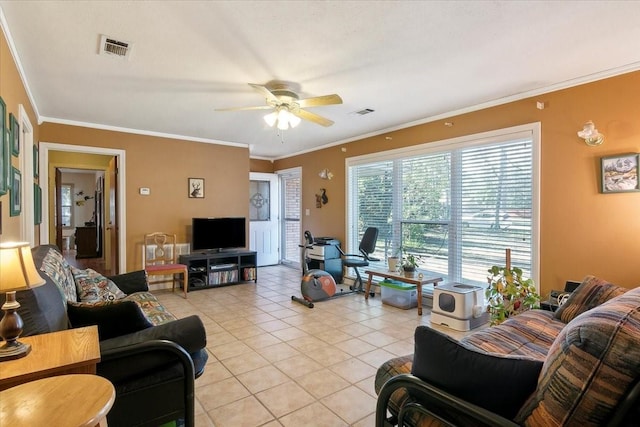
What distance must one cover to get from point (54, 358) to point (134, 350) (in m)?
0.32

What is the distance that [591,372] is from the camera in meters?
0.91

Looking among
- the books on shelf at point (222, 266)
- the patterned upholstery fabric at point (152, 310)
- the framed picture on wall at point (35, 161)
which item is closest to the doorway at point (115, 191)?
the framed picture on wall at point (35, 161)

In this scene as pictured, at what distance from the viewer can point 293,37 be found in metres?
2.28

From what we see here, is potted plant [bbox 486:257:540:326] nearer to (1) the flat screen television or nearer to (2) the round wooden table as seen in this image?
(2) the round wooden table

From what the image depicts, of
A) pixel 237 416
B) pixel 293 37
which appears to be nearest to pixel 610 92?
pixel 293 37

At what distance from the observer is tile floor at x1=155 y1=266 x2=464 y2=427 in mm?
2088

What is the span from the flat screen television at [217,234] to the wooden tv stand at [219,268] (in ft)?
0.38

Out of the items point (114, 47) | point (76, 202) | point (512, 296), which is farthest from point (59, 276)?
point (76, 202)

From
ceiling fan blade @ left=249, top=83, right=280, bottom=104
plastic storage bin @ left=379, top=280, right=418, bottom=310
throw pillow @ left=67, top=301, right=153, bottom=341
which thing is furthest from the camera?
plastic storage bin @ left=379, top=280, right=418, bottom=310

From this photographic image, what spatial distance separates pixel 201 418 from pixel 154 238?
3866 mm

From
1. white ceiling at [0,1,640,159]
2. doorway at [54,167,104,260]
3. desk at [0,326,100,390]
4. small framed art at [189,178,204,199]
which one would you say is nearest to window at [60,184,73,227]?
doorway at [54,167,104,260]

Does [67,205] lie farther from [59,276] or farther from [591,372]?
[591,372]

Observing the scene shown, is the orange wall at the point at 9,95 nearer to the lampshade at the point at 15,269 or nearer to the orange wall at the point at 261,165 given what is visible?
the lampshade at the point at 15,269

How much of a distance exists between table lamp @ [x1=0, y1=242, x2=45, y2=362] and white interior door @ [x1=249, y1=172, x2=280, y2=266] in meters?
5.70
